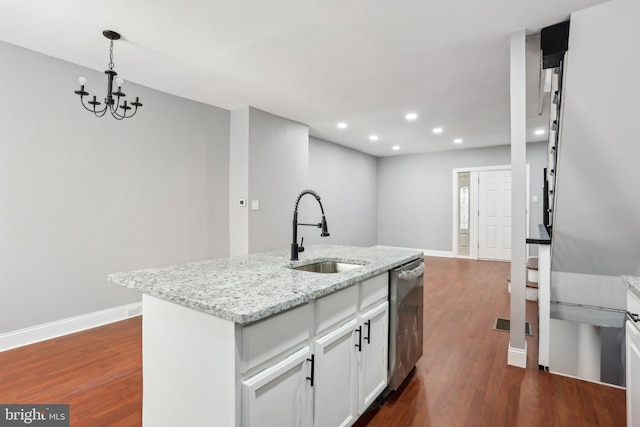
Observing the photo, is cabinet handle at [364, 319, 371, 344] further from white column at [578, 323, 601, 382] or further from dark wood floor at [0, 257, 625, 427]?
white column at [578, 323, 601, 382]

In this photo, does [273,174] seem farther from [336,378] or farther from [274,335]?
[274,335]

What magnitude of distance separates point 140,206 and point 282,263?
245 centimetres

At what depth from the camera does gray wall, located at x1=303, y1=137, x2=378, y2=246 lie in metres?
6.36

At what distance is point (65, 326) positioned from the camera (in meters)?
3.05

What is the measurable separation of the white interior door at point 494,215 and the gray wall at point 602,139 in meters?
3.94

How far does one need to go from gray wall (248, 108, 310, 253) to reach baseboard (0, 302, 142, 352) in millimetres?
1591

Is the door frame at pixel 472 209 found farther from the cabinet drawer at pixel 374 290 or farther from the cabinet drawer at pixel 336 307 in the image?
the cabinet drawer at pixel 336 307

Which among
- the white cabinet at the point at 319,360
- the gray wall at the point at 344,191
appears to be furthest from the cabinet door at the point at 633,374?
the gray wall at the point at 344,191

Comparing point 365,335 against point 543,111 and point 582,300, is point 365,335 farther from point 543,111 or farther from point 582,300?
point 543,111

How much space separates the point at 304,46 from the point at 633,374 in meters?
2.90

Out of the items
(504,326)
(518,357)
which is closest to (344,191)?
(504,326)

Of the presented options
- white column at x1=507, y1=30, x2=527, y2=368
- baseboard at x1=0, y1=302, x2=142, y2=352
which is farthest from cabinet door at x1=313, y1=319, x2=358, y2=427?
baseboard at x1=0, y1=302, x2=142, y2=352

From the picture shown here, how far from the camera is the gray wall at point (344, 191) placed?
636 centimetres

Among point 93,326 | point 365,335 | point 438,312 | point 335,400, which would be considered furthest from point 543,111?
point 93,326
